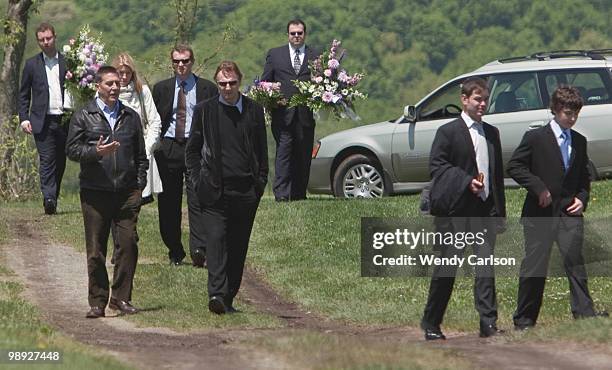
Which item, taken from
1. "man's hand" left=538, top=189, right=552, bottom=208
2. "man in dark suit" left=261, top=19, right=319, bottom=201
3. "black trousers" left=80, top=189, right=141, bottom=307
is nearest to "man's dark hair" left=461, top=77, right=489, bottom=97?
"man's hand" left=538, top=189, right=552, bottom=208

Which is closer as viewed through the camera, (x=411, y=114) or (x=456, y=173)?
(x=456, y=173)

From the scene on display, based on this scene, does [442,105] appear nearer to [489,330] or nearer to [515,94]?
[515,94]

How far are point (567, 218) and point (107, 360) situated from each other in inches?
155

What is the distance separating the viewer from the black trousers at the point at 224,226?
45.8ft

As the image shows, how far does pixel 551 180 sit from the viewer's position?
1271 cm

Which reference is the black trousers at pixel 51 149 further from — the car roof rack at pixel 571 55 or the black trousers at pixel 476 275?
the black trousers at pixel 476 275

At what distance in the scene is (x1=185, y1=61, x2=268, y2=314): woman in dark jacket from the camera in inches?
547

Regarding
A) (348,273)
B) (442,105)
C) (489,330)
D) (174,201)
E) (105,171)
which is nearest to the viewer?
(489,330)

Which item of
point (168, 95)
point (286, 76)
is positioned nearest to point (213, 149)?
point (168, 95)

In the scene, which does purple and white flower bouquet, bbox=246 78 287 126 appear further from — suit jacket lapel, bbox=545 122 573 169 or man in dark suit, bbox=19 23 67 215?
suit jacket lapel, bbox=545 122 573 169

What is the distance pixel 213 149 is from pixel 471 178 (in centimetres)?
263

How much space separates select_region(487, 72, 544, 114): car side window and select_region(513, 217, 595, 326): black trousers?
892cm

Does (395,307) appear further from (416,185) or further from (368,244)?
(416,185)

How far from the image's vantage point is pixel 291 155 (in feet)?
69.5
